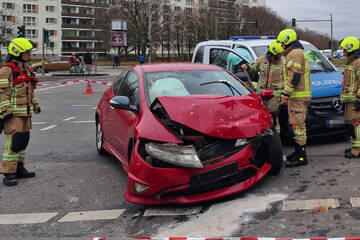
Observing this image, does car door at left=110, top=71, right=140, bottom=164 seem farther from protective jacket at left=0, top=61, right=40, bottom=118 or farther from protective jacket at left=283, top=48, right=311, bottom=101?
protective jacket at left=283, top=48, right=311, bottom=101

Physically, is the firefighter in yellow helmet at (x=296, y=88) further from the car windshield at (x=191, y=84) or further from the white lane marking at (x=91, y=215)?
the white lane marking at (x=91, y=215)

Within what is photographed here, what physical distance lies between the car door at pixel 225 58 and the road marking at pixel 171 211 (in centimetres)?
459

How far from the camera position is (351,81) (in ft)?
21.0

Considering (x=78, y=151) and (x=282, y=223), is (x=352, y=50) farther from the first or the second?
(x=78, y=151)

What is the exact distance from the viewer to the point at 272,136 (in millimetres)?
5211

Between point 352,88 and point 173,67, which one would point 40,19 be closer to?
point 173,67

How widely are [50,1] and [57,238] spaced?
100m

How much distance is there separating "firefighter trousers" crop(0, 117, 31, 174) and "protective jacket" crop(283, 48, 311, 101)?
3.48 metres

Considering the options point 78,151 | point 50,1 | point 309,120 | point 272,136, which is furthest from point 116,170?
point 50,1

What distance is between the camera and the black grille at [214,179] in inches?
176

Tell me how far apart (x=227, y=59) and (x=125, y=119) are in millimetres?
4141

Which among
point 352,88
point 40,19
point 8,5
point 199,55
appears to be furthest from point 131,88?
point 40,19

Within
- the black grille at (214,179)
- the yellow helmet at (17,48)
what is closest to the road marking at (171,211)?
the black grille at (214,179)

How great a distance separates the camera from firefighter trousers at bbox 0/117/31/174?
19.6ft
